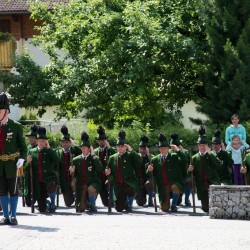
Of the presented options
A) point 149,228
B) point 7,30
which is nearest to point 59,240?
point 149,228

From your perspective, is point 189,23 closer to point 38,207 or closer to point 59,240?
point 38,207

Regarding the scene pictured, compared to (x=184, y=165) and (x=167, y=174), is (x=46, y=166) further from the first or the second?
(x=184, y=165)

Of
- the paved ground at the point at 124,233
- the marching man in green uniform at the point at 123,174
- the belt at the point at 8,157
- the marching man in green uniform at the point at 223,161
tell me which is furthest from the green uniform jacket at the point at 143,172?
the belt at the point at 8,157

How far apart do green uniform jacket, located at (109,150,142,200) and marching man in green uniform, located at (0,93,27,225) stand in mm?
5084

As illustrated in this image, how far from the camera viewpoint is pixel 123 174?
21.5 m

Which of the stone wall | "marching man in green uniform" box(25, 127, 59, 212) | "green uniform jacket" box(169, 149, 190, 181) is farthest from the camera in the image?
"green uniform jacket" box(169, 149, 190, 181)

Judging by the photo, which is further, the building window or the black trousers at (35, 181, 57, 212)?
the building window

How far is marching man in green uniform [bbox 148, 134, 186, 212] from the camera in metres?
21.5

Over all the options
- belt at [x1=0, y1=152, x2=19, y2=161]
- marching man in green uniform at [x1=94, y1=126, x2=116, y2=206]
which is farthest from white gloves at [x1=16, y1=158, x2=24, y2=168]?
marching man in green uniform at [x1=94, y1=126, x2=116, y2=206]

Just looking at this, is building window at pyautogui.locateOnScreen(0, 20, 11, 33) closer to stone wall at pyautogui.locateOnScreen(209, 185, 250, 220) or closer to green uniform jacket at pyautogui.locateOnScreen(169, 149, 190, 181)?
green uniform jacket at pyautogui.locateOnScreen(169, 149, 190, 181)

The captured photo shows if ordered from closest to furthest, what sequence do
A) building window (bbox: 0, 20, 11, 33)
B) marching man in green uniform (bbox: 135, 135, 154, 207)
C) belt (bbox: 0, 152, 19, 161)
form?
belt (bbox: 0, 152, 19, 161)
marching man in green uniform (bbox: 135, 135, 154, 207)
building window (bbox: 0, 20, 11, 33)

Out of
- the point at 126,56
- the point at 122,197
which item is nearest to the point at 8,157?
the point at 122,197

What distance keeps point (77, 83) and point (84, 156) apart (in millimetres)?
11104

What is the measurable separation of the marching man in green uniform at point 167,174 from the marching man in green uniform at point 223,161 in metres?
0.72
